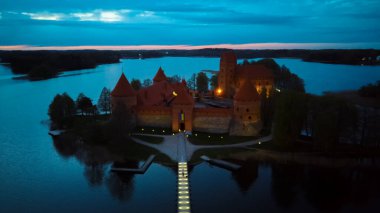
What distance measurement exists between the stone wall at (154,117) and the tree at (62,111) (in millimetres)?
7496

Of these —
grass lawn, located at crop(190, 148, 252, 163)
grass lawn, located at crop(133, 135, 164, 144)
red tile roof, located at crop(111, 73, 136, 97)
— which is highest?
red tile roof, located at crop(111, 73, 136, 97)

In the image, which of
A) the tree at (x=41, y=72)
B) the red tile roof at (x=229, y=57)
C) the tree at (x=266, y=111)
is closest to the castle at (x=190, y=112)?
the tree at (x=266, y=111)

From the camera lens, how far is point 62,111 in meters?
32.0

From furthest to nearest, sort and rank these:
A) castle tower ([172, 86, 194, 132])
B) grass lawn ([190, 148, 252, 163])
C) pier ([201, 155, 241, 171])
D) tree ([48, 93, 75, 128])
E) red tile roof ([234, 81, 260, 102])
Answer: tree ([48, 93, 75, 128]), castle tower ([172, 86, 194, 132]), red tile roof ([234, 81, 260, 102]), grass lawn ([190, 148, 252, 163]), pier ([201, 155, 241, 171])

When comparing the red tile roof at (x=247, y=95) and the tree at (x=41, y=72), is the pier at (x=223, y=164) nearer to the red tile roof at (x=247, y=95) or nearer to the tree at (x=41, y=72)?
the red tile roof at (x=247, y=95)

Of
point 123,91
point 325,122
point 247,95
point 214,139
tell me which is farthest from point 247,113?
point 123,91

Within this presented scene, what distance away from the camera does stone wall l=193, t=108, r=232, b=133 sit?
92.0 feet

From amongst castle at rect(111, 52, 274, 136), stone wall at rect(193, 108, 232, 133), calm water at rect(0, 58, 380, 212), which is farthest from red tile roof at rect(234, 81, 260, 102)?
calm water at rect(0, 58, 380, 212)

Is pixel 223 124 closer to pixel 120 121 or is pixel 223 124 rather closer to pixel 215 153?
pixel 215 153

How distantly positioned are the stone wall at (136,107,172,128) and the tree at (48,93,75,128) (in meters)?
7.50

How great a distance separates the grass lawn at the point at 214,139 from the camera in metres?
25.7

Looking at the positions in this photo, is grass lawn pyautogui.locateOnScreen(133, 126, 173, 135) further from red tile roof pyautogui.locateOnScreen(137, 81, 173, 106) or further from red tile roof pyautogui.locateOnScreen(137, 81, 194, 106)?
red tile roof pyautogui.locateOnScreen(137, 81, 173, 106)

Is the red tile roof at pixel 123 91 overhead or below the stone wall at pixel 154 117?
overhead

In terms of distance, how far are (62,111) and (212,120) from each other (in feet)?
50.4
